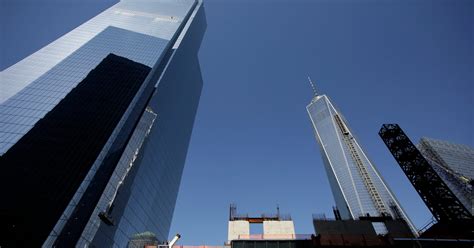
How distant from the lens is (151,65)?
12744 cm

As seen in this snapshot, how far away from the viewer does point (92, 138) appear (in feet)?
309

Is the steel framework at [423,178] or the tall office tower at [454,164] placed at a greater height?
the tall office tower at [454,164]

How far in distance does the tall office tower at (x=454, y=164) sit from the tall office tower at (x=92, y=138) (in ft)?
476

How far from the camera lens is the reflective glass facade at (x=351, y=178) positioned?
158500mm

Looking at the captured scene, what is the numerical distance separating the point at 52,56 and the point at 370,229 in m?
144

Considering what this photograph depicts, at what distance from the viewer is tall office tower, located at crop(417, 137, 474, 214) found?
135 meters

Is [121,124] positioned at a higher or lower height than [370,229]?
higher

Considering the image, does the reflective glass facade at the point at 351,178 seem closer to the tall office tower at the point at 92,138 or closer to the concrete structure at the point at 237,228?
the tall office tower at the point at 92,138

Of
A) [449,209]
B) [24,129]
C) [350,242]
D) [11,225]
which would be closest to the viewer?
[350,242]

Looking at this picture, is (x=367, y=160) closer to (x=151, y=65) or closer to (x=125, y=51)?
(x=151, y=65)

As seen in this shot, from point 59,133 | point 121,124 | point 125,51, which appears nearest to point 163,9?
point 125,51

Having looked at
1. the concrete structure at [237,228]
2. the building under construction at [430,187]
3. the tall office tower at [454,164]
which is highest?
the tall office tower at [454,164]

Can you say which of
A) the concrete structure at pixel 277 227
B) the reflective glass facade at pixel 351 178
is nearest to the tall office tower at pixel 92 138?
the concrete structure at pixel 277 227

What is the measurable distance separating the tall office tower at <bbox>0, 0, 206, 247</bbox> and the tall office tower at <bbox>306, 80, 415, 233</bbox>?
337 feet
